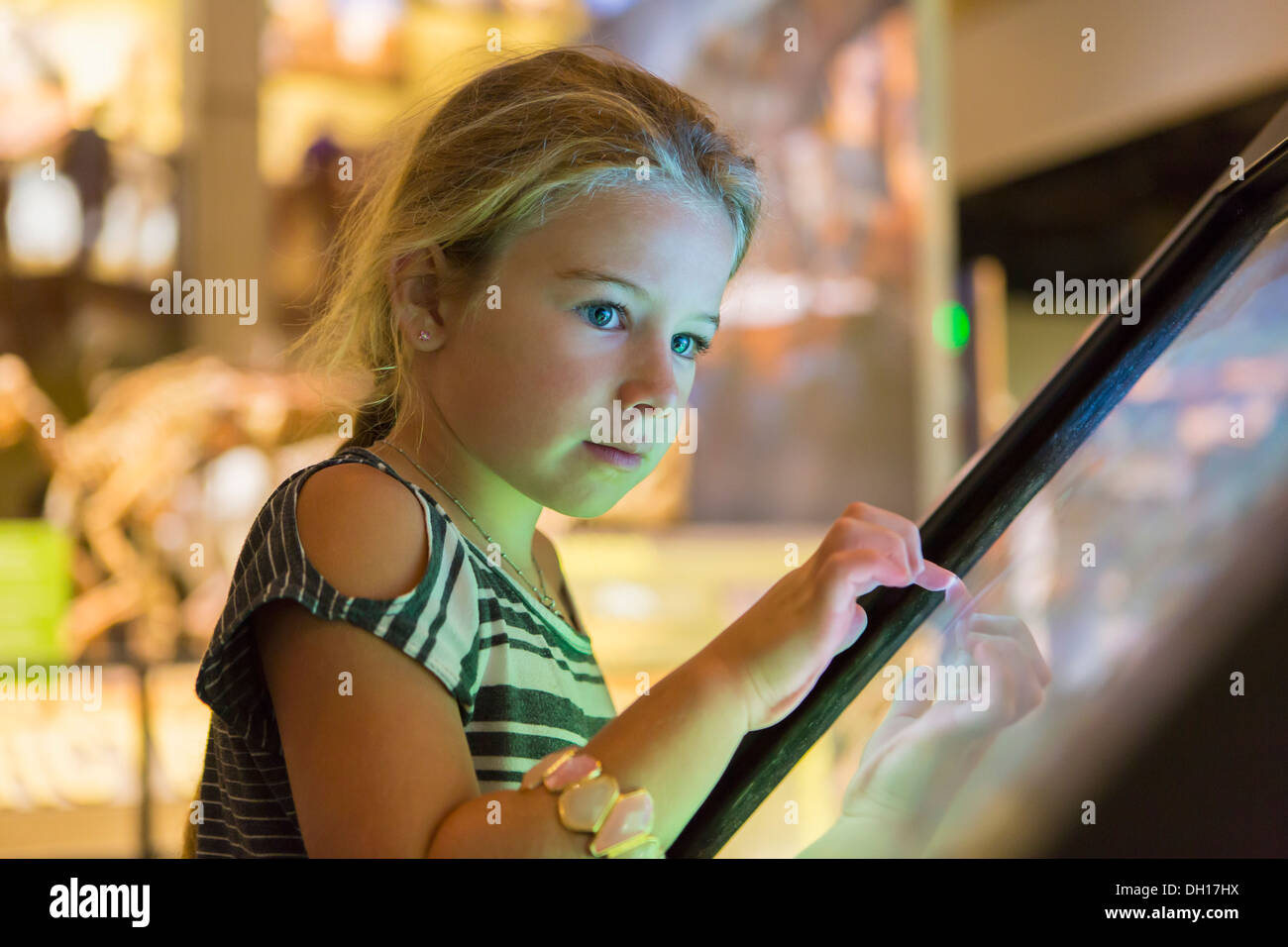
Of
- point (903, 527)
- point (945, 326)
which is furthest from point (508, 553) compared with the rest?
point (945, 326)

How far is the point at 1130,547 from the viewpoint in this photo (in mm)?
1995

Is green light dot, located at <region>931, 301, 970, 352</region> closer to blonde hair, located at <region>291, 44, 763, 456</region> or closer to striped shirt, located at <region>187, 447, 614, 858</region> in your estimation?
blonde hair, located at <region>291, 44, 763, 456</region>

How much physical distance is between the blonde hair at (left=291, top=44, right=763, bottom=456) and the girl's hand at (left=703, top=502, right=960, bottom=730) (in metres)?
0.29

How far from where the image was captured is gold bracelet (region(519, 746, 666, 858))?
0.62 meters

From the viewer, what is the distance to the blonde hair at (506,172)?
814 mm

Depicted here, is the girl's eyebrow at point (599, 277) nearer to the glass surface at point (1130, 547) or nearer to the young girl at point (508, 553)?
the young girl at point (508, 553)

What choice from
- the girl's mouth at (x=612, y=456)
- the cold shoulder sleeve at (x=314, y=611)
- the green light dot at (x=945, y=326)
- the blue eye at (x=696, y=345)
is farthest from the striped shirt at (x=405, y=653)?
the green light dot at (x=945, y=326)

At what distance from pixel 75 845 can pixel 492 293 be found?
291 cm

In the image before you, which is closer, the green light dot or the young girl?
the young girl

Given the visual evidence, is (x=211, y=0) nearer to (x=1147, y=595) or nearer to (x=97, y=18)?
(x=97, y=18)

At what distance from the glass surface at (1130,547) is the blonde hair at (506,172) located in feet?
1.11

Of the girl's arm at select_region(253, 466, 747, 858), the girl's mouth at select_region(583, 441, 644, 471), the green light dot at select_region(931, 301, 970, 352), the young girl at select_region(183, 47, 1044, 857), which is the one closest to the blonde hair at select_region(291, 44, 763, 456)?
the young girl at select_region(183, 47, 1044, 857)

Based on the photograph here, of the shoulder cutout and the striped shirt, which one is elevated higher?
the shoulder cutout

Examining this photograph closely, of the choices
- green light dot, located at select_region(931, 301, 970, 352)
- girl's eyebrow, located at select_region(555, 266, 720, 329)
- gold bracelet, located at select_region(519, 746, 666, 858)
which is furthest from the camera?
green light dot, located at select_region(931, 301, 970, 352)
